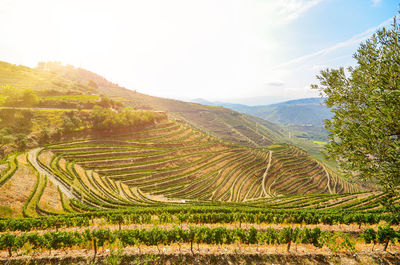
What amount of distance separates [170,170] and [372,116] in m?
74.6

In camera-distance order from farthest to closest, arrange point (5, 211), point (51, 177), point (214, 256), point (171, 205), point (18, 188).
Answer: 1. point (51, 177)
2. point (171, 205)
3. point (18, 188)
4. point (5, 211)
5. point (214, 256)

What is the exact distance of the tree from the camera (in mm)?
14602

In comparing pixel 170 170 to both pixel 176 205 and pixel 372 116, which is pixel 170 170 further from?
pixel 372 116

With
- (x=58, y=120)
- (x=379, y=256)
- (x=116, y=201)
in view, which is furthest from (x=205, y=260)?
(x=58, y=120)

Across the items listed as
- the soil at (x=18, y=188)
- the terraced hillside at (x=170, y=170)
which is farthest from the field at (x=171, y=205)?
the terraced hillside at (x=170, y=170)

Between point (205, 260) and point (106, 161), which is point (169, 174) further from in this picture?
point (205, 260)

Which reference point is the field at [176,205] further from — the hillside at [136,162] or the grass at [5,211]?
the hillside at [136,162]

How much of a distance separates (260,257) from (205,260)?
5191mm

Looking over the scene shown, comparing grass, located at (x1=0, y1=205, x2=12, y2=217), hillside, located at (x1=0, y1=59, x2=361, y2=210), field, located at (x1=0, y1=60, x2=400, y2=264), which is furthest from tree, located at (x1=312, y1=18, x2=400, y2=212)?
grass, located at (x1=0, y1=205, x2=12, y2=217)

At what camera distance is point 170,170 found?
80.2m

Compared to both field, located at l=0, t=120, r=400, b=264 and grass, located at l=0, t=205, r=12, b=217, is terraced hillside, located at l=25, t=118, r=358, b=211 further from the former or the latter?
grass, located at l=0, t=205, r=12, b=217

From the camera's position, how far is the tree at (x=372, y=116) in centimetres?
1460

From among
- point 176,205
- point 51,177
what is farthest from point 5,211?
point 176,205

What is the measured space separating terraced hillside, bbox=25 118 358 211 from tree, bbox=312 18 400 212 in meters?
52.4
